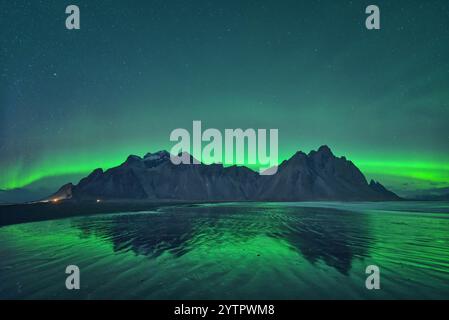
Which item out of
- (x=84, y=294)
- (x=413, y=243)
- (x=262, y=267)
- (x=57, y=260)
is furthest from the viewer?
(x=413, y=243)

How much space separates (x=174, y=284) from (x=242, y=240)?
37.5 feet

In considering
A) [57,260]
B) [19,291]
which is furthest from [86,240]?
[19,291]

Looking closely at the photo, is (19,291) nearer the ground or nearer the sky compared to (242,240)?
nearer the sky

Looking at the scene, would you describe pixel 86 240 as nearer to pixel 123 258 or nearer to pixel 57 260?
pixel 57 260

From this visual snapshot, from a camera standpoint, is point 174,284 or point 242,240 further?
point 242,240

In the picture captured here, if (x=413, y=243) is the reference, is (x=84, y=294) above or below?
above

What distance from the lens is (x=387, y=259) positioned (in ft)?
49.3
